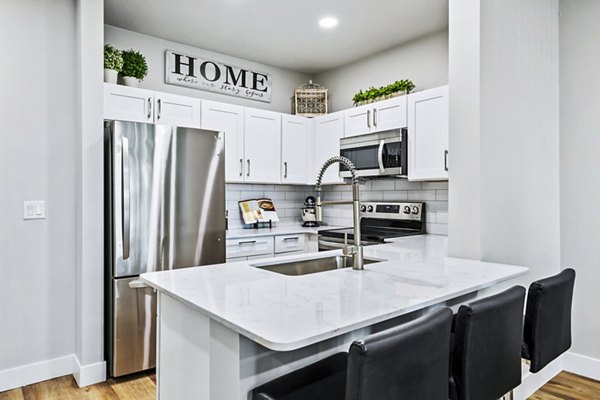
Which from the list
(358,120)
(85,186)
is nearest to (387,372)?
(85,186)

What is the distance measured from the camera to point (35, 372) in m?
2.55

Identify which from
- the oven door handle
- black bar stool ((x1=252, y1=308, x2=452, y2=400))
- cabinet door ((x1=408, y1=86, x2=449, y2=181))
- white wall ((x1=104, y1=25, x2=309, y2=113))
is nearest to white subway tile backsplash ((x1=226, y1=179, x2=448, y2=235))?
the oven door handle

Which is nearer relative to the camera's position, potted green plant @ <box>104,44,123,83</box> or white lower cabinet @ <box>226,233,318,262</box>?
potted green plant @ <box>104,44,123,83</box>

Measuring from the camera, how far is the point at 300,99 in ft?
14.2

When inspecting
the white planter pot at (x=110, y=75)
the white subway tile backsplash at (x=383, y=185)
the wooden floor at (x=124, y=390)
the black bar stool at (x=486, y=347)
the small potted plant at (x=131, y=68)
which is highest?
the small potted plant at (x=131, y=68)

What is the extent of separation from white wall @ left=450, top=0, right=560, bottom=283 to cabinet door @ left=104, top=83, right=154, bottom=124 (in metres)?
2.28

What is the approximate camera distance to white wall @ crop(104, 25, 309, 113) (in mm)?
3434

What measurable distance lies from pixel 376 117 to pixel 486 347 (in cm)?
261

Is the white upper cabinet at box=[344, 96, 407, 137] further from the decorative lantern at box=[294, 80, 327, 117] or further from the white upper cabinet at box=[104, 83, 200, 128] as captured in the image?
the white upper cabinet at box=[104, 83, 200, 128]

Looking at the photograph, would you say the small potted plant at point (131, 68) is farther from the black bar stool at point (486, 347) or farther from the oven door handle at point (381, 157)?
the black bar stool at point (486, 347)

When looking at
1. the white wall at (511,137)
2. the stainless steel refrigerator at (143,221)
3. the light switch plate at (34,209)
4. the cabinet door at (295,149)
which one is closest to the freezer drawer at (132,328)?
the stainless steel refrigerator at (143,221)

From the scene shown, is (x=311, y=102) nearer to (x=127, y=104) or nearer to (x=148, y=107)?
(x=148, y=107)

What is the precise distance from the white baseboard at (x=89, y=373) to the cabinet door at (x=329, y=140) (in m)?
2.60

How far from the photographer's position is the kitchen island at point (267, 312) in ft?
3.42
